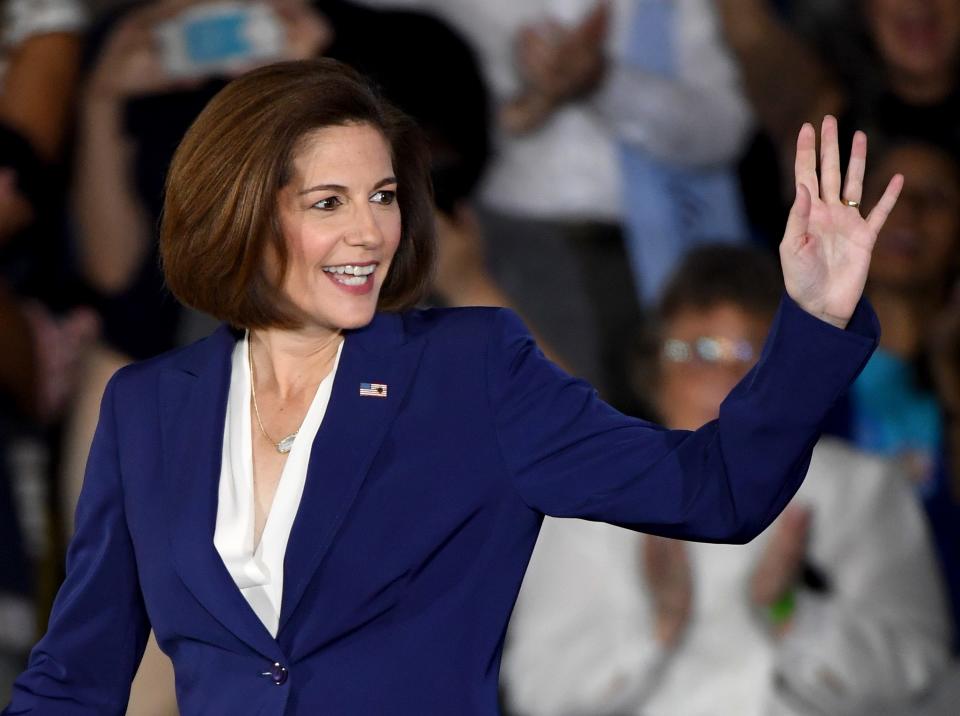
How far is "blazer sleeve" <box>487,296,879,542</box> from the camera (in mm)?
1608

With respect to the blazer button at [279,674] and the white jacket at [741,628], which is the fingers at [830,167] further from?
the white jacket at [741,628]

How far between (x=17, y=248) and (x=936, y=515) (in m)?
2.64

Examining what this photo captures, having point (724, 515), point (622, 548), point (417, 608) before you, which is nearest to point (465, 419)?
point (417, 608)

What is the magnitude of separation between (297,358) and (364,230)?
0.23m

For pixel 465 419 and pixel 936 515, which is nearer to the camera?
pixel 465 419

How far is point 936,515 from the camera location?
14.2 ft

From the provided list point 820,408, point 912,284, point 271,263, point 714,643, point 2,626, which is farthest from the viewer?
point 912,284

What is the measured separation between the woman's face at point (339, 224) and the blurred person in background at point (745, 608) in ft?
7.45

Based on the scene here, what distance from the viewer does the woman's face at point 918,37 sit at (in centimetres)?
457

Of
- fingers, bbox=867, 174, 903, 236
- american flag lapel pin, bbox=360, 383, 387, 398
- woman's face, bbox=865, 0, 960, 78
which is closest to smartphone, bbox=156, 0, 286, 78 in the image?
woman's face, bbox=865, 0, 960, 78

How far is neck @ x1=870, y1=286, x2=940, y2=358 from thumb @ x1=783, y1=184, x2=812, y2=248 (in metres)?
2.95

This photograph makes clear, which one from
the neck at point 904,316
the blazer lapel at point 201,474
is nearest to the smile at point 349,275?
the blazer lapel at point 201,474

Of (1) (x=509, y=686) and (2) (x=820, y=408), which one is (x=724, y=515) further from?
(1) (x=509, y=686)

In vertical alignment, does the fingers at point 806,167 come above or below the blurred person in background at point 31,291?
above
